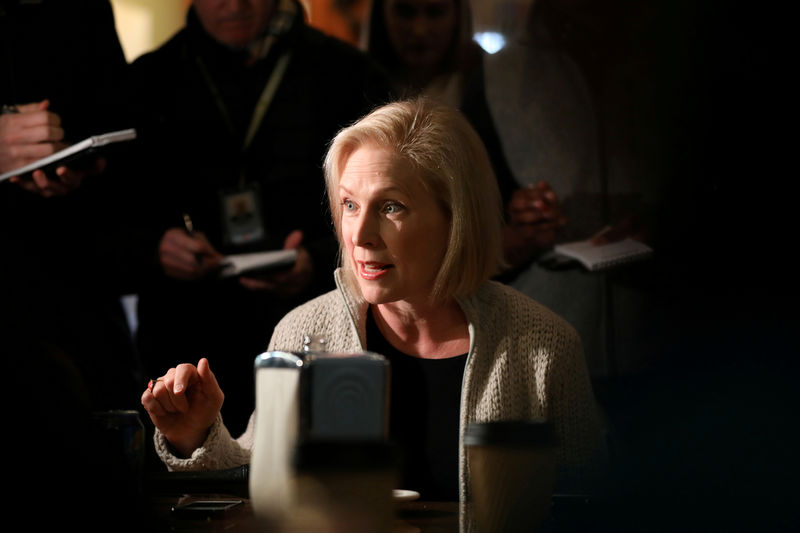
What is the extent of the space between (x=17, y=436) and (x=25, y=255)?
1.53 m

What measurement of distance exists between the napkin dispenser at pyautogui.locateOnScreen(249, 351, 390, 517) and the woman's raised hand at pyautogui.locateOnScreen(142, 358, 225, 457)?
281 millimetres

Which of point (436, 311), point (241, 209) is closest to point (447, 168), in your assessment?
point (436, 311)

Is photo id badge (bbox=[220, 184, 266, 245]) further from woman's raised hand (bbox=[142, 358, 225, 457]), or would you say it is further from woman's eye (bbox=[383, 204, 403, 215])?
woman's raised hand (bbox=[142, 358, 225, 457])

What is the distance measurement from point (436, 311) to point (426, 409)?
18cm

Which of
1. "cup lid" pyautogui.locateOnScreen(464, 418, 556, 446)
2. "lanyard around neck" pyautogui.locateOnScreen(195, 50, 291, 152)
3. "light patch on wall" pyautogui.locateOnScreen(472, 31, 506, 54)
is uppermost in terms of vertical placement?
"light patch on wall" pyautogui.locateOnScreen(472, 31, 506, 54)

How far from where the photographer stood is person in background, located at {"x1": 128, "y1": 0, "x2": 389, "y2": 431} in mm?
2480

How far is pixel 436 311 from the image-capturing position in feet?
5.66

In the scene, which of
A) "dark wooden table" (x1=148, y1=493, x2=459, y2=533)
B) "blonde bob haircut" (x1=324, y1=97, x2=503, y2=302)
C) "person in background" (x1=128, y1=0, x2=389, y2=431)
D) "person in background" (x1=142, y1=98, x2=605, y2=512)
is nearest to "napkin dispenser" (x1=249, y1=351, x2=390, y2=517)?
"dark wooden table" (x1=148, y1=493, x2=459, y2=533)

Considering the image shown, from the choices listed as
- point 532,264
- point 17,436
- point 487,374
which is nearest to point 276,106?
point 532,264

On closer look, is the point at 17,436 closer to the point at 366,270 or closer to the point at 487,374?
the point at 366,270

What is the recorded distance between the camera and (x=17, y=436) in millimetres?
1060

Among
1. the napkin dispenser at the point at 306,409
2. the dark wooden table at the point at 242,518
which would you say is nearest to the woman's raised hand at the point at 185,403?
the dark wooden table at the point at 242,518

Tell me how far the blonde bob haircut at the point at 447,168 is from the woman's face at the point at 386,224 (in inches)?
1.0

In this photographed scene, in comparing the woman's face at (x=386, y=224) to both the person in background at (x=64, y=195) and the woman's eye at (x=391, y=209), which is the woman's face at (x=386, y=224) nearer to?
the woman's eye at (x=391, y=209)
